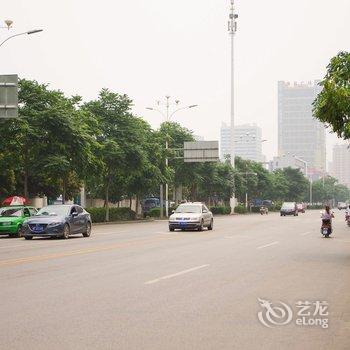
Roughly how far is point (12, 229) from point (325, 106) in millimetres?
18512

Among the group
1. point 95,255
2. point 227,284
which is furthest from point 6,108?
point 227,284

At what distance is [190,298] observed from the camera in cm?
1000

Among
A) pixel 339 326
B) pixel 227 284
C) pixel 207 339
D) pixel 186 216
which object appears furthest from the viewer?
pixel 186 216

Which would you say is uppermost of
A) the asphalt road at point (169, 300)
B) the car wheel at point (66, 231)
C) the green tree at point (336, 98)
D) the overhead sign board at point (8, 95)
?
the overhead sign board at point (8, 95)

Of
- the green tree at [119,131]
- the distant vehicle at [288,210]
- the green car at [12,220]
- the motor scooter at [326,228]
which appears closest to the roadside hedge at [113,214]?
the green tree at [119,131]

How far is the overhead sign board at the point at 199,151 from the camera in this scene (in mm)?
61847

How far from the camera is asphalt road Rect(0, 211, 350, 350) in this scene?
707cm

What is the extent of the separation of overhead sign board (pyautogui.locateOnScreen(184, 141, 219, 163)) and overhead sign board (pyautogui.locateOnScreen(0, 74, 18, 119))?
33.2 meters

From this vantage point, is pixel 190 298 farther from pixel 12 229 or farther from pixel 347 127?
pixel 12 229

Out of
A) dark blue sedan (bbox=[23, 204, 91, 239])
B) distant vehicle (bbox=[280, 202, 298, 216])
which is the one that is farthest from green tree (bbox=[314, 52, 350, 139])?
distant vehicle (bbox=[280, 202, 298, 216])

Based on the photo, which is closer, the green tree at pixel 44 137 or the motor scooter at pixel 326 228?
the motor scooter at pixel 326 228

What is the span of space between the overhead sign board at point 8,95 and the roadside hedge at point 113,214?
19147 mm

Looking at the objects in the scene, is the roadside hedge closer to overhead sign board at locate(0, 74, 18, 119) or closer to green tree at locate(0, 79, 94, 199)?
green tree at locate(0, 79, 94, 199)

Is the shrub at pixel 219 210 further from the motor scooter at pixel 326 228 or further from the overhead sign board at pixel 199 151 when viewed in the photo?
the motor scooter at pixel 326 228
